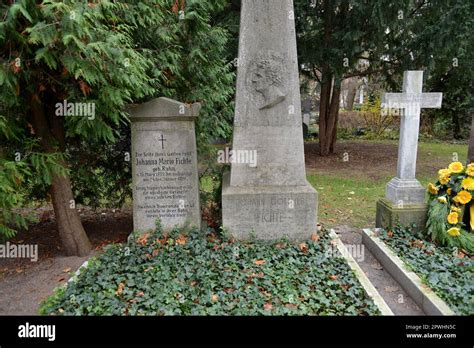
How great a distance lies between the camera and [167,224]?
16.9 feet

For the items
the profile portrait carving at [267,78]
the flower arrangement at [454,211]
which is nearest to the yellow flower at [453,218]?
the flower arrangement at [454,211]

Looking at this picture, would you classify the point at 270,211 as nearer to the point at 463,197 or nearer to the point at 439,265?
the point at 439,265

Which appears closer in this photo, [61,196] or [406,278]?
[406,278]

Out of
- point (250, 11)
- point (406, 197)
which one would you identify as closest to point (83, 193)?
point (250, 11)

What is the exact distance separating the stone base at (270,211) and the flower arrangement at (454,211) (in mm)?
1698

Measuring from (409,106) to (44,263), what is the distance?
565 centimetres

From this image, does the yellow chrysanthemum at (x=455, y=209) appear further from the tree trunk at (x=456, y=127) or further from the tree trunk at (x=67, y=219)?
the tree trunk at (x=456, y=127)

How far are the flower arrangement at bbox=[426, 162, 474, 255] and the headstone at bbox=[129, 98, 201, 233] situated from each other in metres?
3.33

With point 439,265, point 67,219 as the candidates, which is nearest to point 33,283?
point 67,219

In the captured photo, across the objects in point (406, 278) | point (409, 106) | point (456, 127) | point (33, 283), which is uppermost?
point (409, 106)

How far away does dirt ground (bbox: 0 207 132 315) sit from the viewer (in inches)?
154

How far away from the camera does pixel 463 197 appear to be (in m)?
4.80

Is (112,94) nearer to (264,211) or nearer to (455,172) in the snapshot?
(264,211)

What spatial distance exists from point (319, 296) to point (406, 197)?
2536 millimetres
